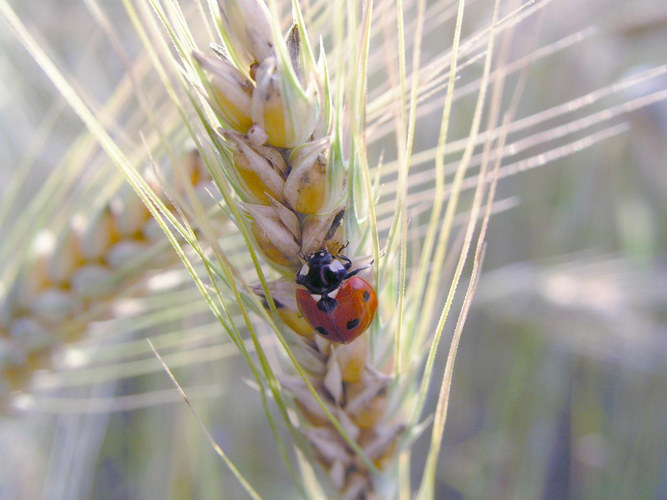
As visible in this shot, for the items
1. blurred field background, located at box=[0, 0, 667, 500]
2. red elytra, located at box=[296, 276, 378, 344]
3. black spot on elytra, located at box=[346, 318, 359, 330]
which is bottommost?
blurred field background, located at box=[0, 0, 667, 500]

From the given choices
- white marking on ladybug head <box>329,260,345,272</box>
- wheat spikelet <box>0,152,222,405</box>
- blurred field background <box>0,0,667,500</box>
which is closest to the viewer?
white marking on ladybug head <box>329,260,345,272</box>

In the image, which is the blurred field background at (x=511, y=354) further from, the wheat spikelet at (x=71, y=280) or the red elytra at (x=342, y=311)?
the red elytra at (x=342, y=311)

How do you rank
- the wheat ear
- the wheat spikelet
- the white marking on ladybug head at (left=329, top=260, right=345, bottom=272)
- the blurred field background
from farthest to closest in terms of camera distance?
the blurred field background < the wheat spikelet < the white marking on ladybug head at (left=329, top=260, right=345, bottom=272) < the wheat ear

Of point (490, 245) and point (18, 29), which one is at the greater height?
point (18, 29)

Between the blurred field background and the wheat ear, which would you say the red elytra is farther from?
the blurred field background

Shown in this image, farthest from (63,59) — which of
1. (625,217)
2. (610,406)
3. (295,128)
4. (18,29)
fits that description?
(610,406)

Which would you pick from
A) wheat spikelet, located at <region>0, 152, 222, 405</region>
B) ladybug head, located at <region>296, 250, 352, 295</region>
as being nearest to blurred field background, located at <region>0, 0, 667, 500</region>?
wheat spikelet, located at <region>0, 152, 222, 405</region>

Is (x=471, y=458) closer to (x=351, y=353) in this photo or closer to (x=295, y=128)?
(x=351, y=353)

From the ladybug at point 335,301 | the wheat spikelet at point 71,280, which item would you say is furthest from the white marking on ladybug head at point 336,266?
the wheat spikelet at point 71,280
